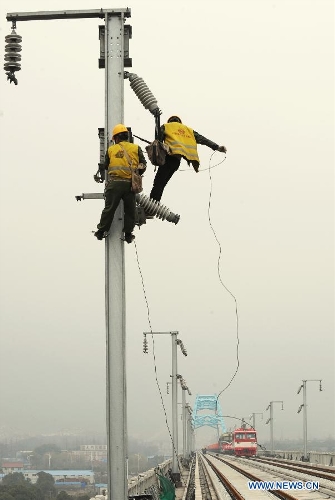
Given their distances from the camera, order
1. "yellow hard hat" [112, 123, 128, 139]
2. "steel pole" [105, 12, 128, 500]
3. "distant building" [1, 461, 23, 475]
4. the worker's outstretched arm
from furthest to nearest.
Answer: "distant building" [1, 461, 23, 475]
the worker's outstretched arm
"yellow hard hat" [112, 123, 128, 139]
"steel pole" [105, 12, 128, 500]

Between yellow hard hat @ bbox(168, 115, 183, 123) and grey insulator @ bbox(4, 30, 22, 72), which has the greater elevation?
grey insulator @ bbox(4, 30, 22, 72)

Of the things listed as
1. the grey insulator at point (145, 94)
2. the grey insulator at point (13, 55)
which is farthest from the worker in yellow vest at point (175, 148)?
the grey insulator at point (13, 55)

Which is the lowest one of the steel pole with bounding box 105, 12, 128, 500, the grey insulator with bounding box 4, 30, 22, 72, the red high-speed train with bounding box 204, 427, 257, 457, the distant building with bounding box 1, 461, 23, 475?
the distant building with bounding box 1, 461, 23, 475

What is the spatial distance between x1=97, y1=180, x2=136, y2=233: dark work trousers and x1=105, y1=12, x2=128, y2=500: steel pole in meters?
0.18

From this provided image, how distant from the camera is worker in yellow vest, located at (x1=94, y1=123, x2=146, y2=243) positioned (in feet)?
30.4

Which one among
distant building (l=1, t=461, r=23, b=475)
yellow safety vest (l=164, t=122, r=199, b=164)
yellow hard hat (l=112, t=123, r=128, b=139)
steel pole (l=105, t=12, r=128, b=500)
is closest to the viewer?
steel pole (l=105, t=12, r=128, b=500)

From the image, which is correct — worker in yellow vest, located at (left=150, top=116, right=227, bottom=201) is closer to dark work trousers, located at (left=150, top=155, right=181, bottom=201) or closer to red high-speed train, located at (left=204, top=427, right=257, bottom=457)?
dark work trousers, located at (left=150, top=155, right=181, bottom=201)

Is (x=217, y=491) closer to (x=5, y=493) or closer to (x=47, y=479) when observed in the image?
(x=5, y=493)

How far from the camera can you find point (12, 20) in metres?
9.88

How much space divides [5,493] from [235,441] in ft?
144

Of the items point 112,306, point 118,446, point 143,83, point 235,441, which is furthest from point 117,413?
point 235,441

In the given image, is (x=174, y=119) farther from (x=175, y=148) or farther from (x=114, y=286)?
(x=114, y=286)

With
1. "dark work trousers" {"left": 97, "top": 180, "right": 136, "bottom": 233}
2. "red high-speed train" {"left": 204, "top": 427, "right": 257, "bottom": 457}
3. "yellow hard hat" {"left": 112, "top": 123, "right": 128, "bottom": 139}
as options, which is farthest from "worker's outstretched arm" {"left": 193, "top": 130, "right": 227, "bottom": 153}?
"red high-speed train" {"left": 204, "top": 427, "right": 257, "bottom": 457}

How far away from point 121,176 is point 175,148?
90cm
